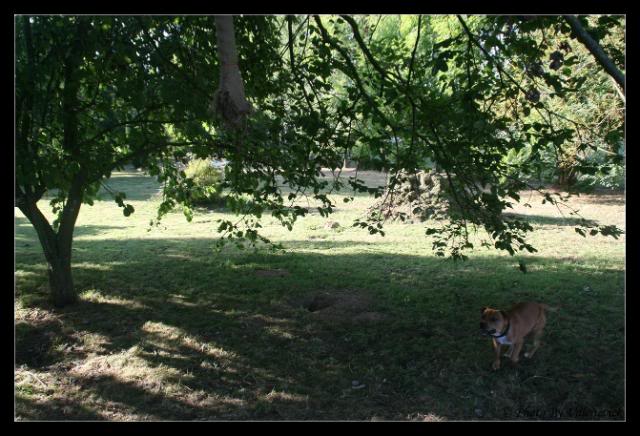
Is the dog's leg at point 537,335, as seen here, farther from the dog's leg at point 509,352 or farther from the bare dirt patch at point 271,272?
the bare dirt patch at point 271,272

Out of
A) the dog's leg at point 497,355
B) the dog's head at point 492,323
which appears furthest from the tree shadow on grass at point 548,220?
the dog's head at point 492,323

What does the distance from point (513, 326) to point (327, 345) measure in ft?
6.48

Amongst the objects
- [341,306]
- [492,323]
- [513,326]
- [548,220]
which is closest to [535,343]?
[513,326]

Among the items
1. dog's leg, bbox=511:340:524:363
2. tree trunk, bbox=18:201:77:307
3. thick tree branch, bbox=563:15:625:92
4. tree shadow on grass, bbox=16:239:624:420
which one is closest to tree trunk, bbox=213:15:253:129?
tree shadow on grass, bbox=16:239:624:420

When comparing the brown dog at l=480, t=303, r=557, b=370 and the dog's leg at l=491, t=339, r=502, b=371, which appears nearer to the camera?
the brown dog at l=480, t=303, r=557, b=370

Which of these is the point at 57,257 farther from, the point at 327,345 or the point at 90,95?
the point at 327,345

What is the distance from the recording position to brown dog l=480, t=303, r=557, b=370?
16.2ft

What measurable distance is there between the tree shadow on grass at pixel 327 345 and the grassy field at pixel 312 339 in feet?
0.06

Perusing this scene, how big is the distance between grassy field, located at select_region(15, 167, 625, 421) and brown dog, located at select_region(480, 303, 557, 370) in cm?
16

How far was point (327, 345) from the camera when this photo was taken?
19.0 feet

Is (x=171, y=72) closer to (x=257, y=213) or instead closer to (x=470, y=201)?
(x=257, y=213)

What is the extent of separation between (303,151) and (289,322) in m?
2.17

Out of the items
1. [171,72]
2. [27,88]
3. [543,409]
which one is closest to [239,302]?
[171,72]

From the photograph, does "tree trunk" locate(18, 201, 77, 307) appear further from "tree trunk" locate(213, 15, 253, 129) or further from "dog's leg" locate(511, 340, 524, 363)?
"dog's leg" locate(511, 340, 524, 363)
